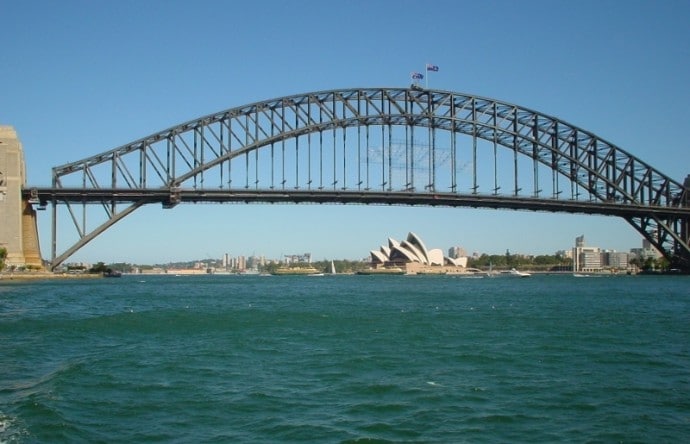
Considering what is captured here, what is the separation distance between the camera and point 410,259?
6255 inches

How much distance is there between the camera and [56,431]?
39.6ft

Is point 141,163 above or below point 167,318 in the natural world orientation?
above

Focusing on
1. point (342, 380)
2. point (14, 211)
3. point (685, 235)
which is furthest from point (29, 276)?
point (685, 235)

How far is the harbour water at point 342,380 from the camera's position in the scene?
12133 millimetres

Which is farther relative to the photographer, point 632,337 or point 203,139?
point 203,139

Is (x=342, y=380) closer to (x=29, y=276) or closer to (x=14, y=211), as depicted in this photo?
(x=29, y=276)

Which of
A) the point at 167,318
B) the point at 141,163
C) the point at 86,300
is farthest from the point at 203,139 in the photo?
the point at 167,318

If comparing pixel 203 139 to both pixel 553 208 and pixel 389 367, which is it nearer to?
pixel 553 208

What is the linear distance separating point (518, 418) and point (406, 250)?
480 feet

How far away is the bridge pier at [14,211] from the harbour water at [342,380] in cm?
3985

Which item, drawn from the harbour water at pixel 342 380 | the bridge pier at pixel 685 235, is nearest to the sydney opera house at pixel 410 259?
the bridge pier at pixel 685 235

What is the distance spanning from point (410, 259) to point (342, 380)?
144 m

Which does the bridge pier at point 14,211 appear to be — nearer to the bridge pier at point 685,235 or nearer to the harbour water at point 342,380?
the harbour water at point 342,380

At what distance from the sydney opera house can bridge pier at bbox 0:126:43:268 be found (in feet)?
315
